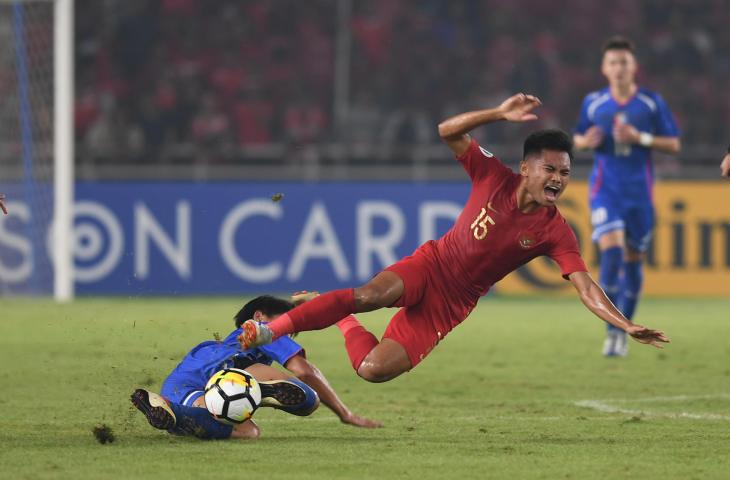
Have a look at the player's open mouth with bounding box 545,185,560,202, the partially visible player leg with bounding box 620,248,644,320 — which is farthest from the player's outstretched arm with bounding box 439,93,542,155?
the partially visible player leg with bounding box 620,248,644,320

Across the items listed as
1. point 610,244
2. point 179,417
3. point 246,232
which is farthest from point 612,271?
point 246,232

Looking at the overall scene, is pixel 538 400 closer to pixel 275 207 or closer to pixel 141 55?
pixel 275 207

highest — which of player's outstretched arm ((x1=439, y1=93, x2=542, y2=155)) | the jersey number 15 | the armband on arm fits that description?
player's outstretched arm ((x1=439, y1=93, x2=542, y2=155))

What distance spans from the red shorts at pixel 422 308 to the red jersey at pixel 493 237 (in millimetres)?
50

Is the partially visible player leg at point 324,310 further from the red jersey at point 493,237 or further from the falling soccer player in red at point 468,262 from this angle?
the red jersey at point 493,237

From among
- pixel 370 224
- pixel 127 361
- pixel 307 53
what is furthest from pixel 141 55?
pixel 127 361

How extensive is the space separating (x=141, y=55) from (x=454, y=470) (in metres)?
15.2

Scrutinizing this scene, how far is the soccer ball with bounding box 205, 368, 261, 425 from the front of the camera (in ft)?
19.0

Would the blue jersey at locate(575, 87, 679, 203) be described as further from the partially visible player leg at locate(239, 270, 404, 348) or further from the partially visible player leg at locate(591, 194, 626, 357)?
the partially visible player leg at locate(239, 270, 404, 348)

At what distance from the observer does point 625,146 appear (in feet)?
34.9

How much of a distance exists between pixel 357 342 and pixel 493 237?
2.77 ft

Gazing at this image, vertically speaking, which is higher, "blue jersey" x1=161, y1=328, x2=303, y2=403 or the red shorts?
the red shorts

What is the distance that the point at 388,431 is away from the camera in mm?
6422

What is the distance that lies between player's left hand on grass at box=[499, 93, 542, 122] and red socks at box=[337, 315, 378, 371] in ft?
4.69
